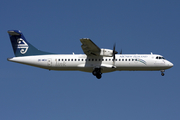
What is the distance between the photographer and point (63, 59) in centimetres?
2911

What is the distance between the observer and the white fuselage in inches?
1116

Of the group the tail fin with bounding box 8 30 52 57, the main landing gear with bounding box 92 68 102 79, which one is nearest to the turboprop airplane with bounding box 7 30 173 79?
the main landing gear with bounding box 92 68 102 79

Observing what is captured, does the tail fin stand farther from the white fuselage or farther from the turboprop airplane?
the white fuselage

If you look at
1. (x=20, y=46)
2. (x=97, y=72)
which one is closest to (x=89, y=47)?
(x=97, y=72)

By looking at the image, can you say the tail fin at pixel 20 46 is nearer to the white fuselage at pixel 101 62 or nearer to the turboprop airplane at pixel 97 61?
the turboprop airplane at pixel 97 61

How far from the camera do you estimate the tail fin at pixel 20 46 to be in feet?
99.3

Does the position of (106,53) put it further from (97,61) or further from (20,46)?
(20,46)

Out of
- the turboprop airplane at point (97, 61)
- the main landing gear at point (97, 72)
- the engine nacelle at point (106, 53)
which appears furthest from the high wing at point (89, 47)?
the main landing gear at point (97, 72)

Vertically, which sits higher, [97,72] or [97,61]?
[97,61]

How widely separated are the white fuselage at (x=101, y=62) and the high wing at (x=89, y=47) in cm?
70

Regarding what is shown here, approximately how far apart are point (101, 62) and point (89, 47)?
91.6 inches

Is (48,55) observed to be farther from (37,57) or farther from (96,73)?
(96,73)

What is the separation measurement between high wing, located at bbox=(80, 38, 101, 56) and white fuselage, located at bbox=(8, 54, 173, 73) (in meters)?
0.70

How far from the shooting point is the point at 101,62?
1128 inches
